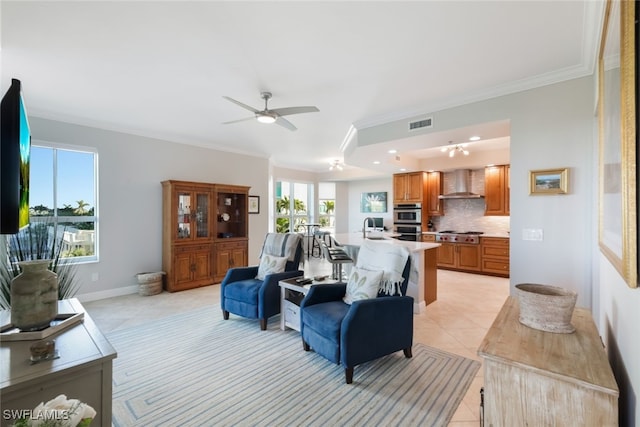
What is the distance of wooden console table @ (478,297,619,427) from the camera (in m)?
1.02

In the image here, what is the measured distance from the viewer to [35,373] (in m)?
1.14

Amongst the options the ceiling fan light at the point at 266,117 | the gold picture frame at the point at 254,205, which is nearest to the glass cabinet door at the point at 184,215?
the gold picture frame at the point at 254,205

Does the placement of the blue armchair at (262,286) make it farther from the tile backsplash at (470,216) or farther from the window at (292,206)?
the tile backsplash at (470,216)

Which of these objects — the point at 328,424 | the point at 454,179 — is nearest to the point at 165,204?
the point at 328,424

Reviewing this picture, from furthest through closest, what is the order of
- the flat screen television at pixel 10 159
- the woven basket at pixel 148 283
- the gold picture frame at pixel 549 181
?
the woven basket at pixel 148 283 → the gold picture frame at pixel 549 181 → the flat screen television at pixel 10 159

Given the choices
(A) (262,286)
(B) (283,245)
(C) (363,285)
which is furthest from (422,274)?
(A) (262,286)

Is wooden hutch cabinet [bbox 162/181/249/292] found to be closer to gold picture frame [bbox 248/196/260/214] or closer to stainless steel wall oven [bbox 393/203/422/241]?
gold picture frame [bbox 248/196/260/214]

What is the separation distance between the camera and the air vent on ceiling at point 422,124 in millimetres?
3655

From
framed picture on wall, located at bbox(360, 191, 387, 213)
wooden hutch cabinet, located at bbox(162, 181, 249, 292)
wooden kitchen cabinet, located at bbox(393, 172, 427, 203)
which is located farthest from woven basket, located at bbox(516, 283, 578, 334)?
framed picture on wall, located at bbox(360, 191, 387, 213)

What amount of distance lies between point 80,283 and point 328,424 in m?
4.31

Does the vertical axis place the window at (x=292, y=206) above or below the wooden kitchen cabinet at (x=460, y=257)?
above

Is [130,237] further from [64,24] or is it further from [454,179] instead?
[454,179]

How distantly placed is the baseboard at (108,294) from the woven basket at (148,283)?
24 centimetres

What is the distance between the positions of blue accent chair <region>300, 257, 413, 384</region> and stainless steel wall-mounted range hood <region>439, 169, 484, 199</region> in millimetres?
4578
